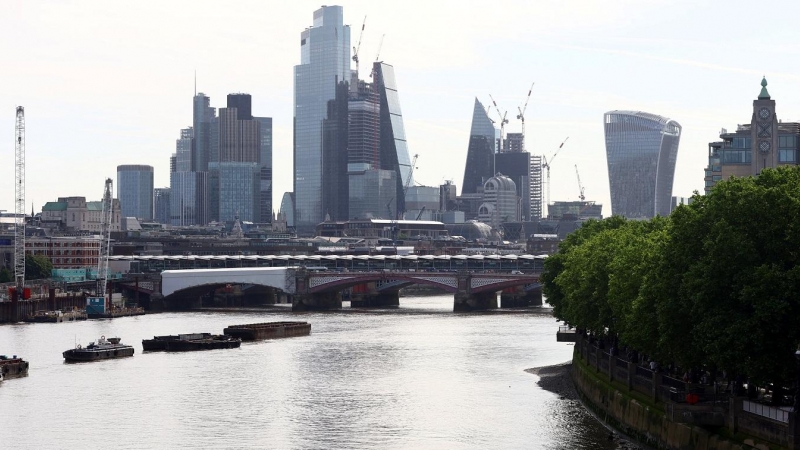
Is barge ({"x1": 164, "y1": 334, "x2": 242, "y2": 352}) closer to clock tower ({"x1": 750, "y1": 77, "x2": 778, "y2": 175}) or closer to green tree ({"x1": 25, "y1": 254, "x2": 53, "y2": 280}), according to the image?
clock tower ({"x1": 750, "y1": 77, "x2": 778, "y2": 175})

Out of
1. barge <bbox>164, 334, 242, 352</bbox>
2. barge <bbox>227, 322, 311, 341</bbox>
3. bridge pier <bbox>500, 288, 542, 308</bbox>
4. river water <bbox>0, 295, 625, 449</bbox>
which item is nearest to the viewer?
river water <bbox>0, 295, 625, 449</bbox>

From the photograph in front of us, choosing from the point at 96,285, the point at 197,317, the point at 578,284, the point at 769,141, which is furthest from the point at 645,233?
the point at 96,285

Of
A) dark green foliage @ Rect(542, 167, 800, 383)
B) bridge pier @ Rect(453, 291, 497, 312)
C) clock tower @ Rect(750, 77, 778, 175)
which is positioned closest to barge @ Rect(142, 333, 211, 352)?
dark green foliage @ Rect(542, 167, 800, 383)

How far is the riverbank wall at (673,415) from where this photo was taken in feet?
151

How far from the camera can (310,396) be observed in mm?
76750

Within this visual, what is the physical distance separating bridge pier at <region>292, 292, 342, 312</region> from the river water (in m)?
45.8

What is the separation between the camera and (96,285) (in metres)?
181

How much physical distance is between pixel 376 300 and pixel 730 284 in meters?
132

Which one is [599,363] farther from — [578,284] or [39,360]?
[39,360]

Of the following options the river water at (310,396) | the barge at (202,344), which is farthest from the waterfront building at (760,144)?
the barge at (202,344)

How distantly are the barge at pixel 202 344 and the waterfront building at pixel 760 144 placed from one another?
157 ft

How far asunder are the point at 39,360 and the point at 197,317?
55203 millimetres

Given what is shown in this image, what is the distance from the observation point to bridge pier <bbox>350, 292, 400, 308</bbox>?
588 feet

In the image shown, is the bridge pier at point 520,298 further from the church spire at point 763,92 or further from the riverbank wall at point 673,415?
the riverbank wall at point 673,415
